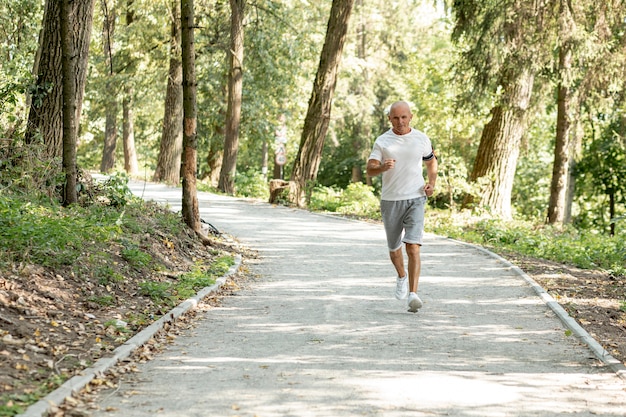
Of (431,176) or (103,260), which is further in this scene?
(103,260)

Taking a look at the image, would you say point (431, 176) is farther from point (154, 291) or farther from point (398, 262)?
point (154, 291)

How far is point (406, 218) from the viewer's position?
30.0 ft

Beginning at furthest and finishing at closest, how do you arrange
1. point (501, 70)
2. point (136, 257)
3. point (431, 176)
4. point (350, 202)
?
point (350, 202), point (501, 70), point (136, 257), point (431, 176)

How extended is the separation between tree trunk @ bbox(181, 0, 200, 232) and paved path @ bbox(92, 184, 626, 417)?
6.20ft

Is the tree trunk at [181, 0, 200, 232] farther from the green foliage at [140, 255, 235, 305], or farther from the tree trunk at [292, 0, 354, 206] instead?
the tree trunk at [292, 0, 354, 206]

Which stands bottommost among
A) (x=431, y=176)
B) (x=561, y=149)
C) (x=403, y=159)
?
(x=431, y=176)

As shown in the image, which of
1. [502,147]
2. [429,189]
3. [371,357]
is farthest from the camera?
[502,147]

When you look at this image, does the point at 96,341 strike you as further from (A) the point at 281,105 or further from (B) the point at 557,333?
(A) the point at 281,105

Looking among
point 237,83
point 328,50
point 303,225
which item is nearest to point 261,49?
point 237,83

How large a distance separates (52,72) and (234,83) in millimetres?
15353

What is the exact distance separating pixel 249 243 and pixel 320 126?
852 cm

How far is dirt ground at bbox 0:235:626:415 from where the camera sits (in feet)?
19.3

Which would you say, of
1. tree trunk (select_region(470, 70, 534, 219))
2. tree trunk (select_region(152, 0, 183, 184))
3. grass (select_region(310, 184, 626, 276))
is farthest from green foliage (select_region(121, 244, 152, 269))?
tree trunk (select_region(152, 0, 183, 184))

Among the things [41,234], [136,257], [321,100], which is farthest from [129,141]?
[41,234]
